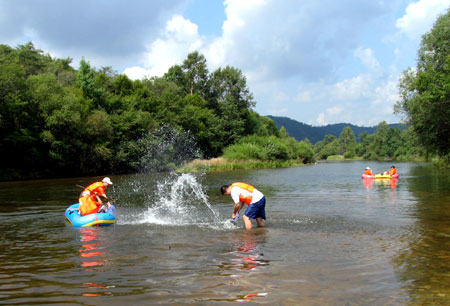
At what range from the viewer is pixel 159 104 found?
68125mm

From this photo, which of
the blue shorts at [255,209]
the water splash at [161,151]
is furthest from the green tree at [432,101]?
the water splash at [161,151]

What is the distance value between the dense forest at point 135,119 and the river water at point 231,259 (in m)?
17.1

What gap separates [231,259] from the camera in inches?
Answer: 327

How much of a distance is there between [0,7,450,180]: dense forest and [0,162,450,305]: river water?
56.1 ft

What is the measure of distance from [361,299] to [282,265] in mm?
Result: 2171

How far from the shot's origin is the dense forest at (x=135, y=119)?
115ft

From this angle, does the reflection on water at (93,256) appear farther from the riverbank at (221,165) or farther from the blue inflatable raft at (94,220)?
the riverbank at (221,165)

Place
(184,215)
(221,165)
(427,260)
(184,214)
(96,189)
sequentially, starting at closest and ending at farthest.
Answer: (427,260), (96,189), (184,215), (184,214), (221,165)

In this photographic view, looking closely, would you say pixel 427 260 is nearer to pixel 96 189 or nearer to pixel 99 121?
pixel 96 189

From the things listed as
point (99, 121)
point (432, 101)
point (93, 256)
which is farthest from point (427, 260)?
point (99, 121)

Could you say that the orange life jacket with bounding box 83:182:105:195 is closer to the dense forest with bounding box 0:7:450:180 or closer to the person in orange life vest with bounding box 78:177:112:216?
→ the person in orange life vest with bounding box 78:177:112:216

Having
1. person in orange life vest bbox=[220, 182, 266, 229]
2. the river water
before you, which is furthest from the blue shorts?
the river water

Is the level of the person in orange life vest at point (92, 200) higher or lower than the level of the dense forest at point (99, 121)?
lower

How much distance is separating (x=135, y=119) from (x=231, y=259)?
162 feet
